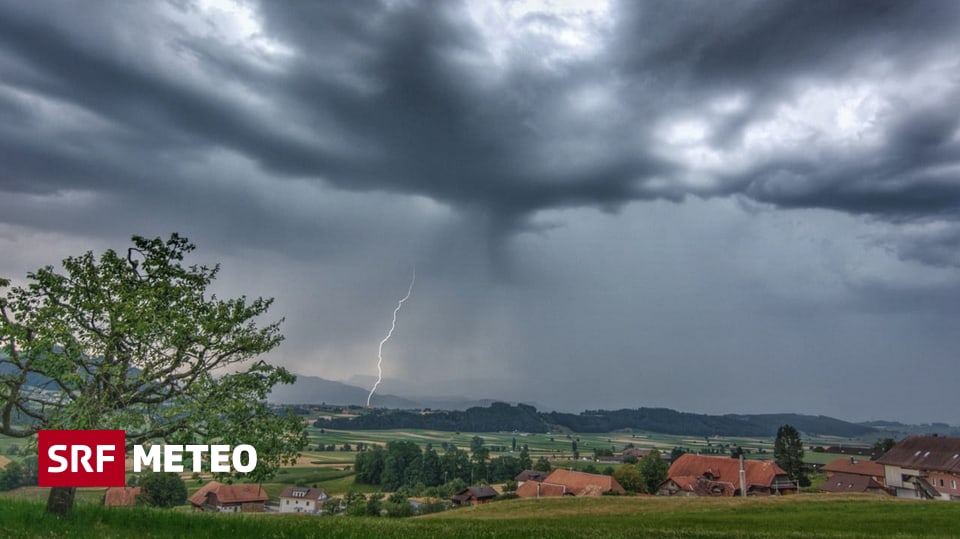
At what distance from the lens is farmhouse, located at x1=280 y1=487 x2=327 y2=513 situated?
129 metres

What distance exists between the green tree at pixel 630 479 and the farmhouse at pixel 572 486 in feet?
9.37

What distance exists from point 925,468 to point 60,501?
131 metres

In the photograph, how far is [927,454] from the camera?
334ft

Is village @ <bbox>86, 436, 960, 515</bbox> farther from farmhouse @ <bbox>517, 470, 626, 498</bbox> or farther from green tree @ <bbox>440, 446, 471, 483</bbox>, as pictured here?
green tree @ <bbox>440, 446, 471, 483</bbox>

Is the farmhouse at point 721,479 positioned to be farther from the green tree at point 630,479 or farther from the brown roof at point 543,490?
the brown roof at point 543,490

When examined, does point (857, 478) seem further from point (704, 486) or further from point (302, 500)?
point (302, 500)

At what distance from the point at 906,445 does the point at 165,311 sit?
137507 millimetres

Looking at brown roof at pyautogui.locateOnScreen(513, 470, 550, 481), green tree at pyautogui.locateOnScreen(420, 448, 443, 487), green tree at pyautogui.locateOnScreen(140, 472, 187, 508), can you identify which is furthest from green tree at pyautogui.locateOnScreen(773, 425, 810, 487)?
green tree at pyautogui.locateOnScreen(140, 472, 187, 508)

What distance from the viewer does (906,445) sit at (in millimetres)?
108812

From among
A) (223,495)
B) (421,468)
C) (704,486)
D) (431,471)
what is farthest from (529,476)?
(223,495)

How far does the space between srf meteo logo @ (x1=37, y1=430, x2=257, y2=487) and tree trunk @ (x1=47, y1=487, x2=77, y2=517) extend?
38cm

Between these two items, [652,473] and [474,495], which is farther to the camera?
[474,495]

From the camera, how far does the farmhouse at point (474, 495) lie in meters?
141

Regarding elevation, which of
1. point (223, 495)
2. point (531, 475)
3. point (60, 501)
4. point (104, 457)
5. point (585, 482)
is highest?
point (104, 457)
